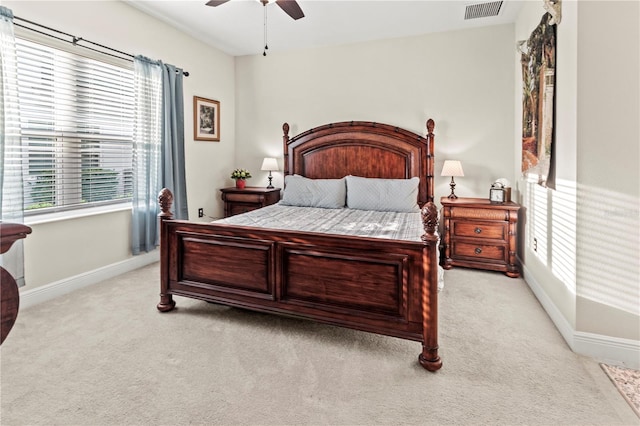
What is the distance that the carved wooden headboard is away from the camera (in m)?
4.38

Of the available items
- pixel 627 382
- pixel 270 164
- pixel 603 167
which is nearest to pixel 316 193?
pixel 270 164

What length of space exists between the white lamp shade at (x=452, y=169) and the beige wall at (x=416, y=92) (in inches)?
12.2

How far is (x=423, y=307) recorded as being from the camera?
6.95ft

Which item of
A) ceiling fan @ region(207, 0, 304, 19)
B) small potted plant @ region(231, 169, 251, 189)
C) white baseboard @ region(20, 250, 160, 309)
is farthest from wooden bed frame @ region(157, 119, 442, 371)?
small potted plant @ region(231, 169, 251, 189)

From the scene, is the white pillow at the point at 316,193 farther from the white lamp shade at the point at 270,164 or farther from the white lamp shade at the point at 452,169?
the white lamp shade at the point at 452,169

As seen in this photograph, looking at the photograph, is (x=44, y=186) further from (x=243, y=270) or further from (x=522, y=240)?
(x=522, y=240)

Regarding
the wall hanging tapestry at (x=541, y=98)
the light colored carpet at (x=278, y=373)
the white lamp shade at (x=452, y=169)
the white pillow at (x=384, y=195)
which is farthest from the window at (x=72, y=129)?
the wall hanging tapestry at (x=541, y=98)

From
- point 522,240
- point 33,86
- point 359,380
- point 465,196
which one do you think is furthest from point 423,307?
point 33,86

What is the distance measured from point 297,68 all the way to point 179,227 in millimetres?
3186

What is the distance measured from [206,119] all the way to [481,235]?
374cm

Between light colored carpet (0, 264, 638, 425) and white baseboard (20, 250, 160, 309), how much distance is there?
0.22 metres

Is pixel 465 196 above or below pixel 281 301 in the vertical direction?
above

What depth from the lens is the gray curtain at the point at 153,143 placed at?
382 cm

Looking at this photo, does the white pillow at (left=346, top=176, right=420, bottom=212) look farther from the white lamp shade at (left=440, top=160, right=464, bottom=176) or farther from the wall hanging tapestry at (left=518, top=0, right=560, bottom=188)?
the wall hanging tapestry at (left=518, top=0, right=560, bottom=188)
